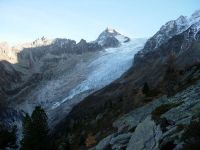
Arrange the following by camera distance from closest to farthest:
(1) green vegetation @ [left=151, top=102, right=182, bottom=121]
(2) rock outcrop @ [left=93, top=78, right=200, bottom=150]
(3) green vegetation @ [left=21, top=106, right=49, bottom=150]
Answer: (2) rock outcrop @ [left=93, top=78, right=200, bottom=150]
(1) green vegetation @ [left=151, top=102, right=182, bottom=121]
(3) green vegetation @ [left=21, top=106, right=49, bottom=150]

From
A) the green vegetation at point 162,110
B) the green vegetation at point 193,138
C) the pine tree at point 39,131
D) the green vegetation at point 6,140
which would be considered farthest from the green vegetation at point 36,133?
the green vegetation at point 193,138

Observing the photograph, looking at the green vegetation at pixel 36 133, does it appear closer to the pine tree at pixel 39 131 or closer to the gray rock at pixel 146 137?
the pine tree at pixel 39 131

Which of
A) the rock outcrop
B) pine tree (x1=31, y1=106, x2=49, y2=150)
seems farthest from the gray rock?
pine tree (x1=31, y1=106, x2=49, y2=150)

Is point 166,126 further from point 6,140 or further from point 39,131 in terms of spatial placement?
point 6,140

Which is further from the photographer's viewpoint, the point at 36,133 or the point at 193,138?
the point at 36,133

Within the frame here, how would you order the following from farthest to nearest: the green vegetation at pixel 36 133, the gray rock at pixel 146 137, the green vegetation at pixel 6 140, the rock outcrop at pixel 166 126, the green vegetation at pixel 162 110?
the green vegetation at pixel 6 140 < the green vegetation at pixel 36 133 < the green vegetation at pixel 162 110 < the gray rock at pixel 146 137 < the rock outcrop at pixel 166 126

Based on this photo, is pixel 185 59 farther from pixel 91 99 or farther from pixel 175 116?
pixel 175 116

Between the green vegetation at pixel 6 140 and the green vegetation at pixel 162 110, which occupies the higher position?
the green vegetation at pixel 162 110

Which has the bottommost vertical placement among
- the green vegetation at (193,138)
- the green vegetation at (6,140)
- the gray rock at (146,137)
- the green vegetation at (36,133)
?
the green vegetation at (6,140)

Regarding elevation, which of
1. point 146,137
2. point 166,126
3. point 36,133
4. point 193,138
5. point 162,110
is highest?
point 193,138

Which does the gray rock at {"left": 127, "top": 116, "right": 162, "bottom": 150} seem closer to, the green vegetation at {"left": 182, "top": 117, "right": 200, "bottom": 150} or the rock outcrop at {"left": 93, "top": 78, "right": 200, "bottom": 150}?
the rock outcrop at {"left": 93, "top": 78, "right": 200, "bottom": 150}

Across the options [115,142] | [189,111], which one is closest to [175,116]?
[189,111]

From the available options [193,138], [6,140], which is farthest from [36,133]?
[193,138]

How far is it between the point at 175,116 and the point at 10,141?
34.6 metres
